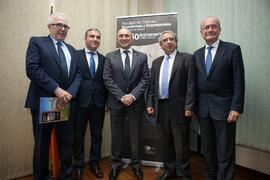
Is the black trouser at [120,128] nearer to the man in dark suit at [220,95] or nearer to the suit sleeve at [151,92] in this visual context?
the suit sleeve at [151,92]

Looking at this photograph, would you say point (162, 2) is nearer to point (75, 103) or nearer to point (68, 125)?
point (75, 103)

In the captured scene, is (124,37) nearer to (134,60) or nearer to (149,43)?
(134,60)

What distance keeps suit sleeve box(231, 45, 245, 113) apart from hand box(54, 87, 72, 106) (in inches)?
61.2

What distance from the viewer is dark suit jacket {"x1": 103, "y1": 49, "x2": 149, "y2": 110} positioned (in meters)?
2.11

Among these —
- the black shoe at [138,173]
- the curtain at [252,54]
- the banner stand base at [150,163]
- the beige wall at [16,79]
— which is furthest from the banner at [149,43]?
the beige wall at [16,79]

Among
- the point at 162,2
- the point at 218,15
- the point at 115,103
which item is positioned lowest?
the point at 115,103

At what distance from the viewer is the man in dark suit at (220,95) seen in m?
1.66

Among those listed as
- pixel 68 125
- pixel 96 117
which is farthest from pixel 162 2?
pixel 68 125

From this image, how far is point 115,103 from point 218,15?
2.03 metres

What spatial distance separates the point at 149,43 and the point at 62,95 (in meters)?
1.62

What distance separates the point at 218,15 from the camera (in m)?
2.67

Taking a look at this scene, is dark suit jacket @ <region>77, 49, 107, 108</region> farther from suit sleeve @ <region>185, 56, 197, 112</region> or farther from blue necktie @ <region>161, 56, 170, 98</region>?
suit sleeve @ <region>185, 56, 197, 112</region>

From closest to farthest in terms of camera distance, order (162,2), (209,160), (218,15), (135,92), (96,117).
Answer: (209,160) → (135,92) → (96,117) → (218,15) → (162,2)

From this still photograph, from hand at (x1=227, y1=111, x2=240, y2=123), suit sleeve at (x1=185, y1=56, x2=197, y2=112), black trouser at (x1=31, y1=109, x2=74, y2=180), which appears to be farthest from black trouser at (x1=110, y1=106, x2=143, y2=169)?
hand at (x1=227, y1=111, x2=240, y2=123)
